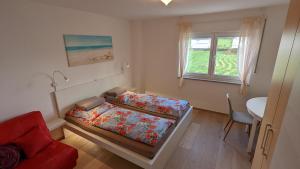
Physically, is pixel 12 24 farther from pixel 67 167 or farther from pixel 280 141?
pixel 280 141

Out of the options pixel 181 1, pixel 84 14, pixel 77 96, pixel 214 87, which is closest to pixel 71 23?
pixel 84 14

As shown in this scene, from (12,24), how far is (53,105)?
4.54 ft

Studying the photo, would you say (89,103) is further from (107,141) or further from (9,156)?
(9,156)

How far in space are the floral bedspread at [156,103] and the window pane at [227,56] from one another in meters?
1.35

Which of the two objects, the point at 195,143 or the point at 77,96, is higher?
the point at 77,96

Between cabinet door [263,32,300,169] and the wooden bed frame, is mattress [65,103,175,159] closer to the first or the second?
the wooden bed frame

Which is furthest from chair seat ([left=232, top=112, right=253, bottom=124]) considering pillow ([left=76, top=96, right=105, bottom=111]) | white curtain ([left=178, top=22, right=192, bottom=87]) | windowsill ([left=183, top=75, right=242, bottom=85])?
pillow ([left=76, top=96, right=105, bottom=111])

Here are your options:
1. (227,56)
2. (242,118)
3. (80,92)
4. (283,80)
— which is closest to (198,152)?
(242,118)

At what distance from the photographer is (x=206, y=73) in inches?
150

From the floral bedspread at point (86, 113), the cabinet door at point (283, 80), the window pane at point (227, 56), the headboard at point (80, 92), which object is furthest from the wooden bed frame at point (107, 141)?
the window pane at point (227, 56)

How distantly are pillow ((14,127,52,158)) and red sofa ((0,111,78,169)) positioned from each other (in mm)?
49

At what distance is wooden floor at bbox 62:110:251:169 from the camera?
2.19 meters

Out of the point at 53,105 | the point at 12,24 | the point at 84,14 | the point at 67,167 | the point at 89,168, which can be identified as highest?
the point at 84,14

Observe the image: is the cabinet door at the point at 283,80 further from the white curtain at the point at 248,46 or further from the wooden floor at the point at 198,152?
the white curtain at the point at 248,46
